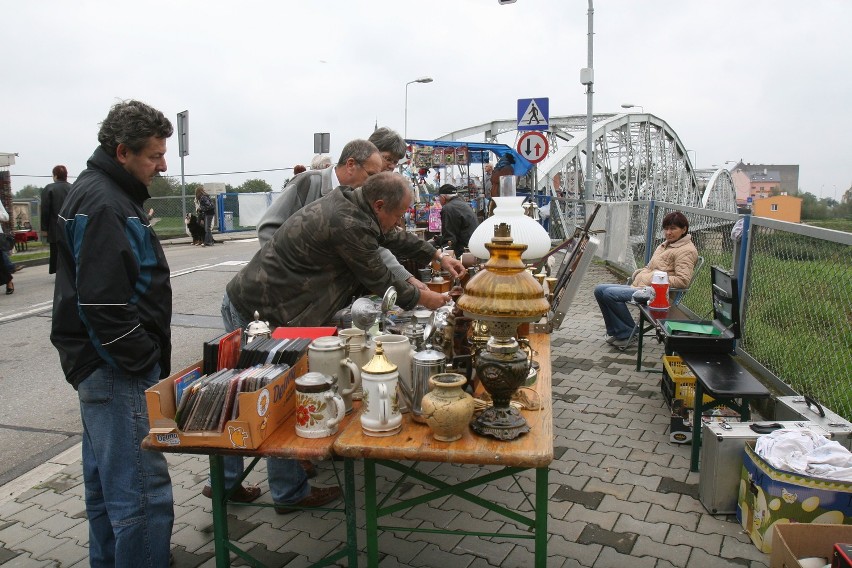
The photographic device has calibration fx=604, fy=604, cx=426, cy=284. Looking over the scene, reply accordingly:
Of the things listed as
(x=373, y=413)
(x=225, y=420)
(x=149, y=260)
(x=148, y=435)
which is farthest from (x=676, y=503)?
(x=149, y=260)

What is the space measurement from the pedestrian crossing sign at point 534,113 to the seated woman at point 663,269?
4498 mm

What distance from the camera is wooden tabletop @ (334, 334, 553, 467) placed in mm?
1969

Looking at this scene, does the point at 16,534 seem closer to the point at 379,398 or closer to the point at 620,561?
the point at 379,398

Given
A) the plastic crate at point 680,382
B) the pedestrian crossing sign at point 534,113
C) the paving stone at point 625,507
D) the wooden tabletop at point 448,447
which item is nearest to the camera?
the wooden tabletop at point 448,447

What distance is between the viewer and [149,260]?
2.23m

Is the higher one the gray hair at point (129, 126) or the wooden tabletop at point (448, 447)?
the gray hair at point (129, 126)

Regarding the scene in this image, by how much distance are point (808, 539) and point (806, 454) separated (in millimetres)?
513

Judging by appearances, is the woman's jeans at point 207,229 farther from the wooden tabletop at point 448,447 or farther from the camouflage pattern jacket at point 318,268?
the wooden tabletop at point 448,447

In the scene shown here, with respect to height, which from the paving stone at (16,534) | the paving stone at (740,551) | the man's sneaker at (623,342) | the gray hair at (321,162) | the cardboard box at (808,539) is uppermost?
the gray hair at (321,162)

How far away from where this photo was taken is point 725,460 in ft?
10.2

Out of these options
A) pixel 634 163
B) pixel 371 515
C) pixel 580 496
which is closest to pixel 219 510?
pixel 371 515

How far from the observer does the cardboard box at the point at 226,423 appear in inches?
79.3

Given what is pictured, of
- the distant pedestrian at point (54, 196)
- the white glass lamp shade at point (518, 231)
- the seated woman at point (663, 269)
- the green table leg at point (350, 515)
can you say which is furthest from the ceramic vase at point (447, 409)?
the distant pedestrian at point (54, 196)

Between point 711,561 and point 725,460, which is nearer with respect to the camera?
point 711,561
